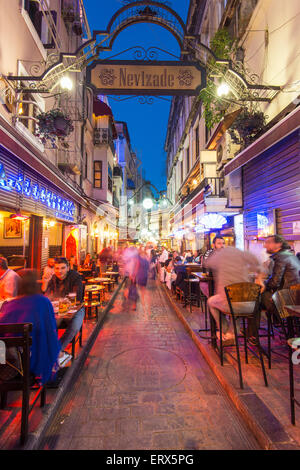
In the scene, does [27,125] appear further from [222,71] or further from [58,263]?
[222,71]

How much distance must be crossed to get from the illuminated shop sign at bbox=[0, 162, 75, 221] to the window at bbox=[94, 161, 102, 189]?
7669 mm

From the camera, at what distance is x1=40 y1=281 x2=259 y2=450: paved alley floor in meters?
2.78

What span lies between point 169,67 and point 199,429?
322 inches

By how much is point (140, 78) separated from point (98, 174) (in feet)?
50.0

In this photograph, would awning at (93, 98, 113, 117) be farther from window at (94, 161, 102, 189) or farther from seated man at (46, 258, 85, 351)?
seated man at (46, 258, 85, 351)

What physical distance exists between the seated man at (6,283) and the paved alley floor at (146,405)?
2067 mm

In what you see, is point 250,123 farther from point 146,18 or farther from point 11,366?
point 11,366

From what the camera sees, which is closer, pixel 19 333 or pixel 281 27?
pixel 19 333

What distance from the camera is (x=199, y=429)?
116 inches

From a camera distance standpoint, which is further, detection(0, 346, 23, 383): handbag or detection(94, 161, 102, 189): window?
detection(94, 161, 102, 189): window

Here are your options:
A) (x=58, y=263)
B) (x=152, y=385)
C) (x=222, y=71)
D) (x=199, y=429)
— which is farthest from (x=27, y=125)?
(x=199, y=429)

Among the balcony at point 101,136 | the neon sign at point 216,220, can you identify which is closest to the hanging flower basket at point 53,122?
the neon sign at point 216,220

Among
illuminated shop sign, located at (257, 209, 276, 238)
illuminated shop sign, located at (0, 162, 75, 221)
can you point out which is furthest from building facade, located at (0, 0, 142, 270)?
illuminated shop sign, located at (257, 209, 276, 238)

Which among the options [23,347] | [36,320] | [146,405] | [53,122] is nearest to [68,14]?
[53,122]
